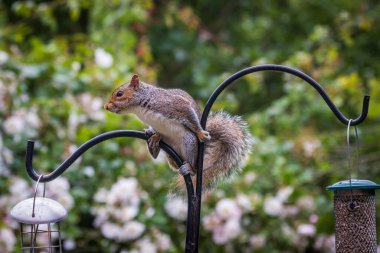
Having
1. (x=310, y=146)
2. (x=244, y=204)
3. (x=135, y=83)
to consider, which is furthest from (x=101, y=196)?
(x=135, y=83)

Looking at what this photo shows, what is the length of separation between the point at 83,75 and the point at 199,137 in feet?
6.73

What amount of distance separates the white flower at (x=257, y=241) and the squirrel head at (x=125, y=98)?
187 centimetres

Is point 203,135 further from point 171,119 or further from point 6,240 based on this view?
point 6,240

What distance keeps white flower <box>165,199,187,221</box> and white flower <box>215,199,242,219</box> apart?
18 centimetres

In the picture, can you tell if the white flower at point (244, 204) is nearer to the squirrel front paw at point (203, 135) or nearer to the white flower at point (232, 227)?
the white flower at point (232, 227)

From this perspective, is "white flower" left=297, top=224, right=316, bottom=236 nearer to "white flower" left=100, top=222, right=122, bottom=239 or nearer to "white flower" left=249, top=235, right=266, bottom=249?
"white flower" left=249, top=235, right=266, bottom=249

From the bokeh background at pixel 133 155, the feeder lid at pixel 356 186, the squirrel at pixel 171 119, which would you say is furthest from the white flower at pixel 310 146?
the feeder lid at pixel 356 186

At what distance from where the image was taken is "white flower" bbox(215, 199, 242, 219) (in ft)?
11.6

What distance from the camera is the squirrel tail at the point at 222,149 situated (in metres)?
2.13

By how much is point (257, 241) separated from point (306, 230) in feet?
0.87

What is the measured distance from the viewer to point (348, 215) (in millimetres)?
1865

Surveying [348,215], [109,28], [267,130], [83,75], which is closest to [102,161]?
[83,75]

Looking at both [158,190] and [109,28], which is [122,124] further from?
[109,28]

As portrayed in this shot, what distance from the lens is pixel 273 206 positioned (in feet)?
11.9
